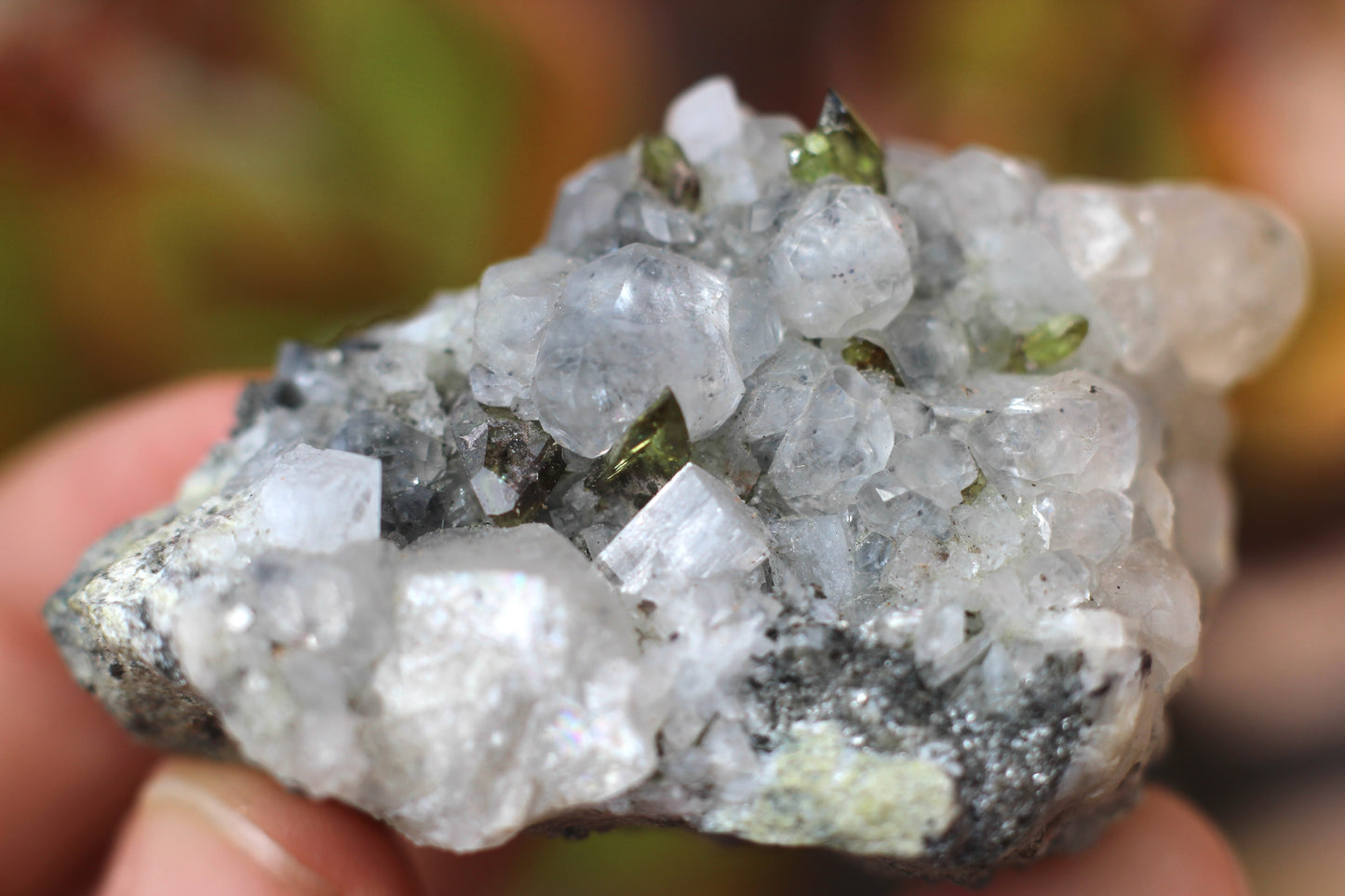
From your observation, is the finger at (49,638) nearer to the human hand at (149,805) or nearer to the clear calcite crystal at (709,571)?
the human hand at (149,805)

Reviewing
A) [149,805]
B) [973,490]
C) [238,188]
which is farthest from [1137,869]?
[238,188]

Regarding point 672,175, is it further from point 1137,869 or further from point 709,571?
point 1137,869

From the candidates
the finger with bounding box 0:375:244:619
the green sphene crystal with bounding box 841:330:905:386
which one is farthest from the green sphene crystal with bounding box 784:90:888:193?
the finger with bounding box 0:375:244:619

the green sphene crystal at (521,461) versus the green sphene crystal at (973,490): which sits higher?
the green sphene crystal at (521,461)

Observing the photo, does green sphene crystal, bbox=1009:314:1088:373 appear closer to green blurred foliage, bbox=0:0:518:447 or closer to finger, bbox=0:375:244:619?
finger, bbox=0:375:244:619

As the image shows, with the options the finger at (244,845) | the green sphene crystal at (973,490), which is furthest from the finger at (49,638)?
the green sphene crystal at (973,490)

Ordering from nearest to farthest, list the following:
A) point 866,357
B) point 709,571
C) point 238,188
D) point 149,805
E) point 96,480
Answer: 1. point 709,571
2. point 866,357
3. point 149,805
4. point 96,480
5. point 238,188
